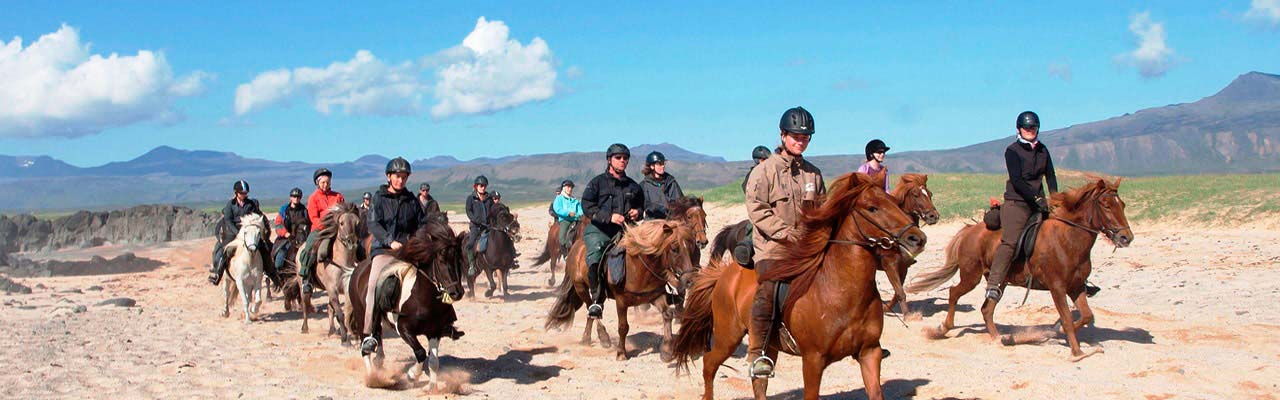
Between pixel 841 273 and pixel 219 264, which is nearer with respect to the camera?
pixel 841 273

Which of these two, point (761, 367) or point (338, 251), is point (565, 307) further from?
point (761, 367)

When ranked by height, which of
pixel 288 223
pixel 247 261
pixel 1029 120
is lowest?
pixel 247 261

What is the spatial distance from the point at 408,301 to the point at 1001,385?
5.55 metres

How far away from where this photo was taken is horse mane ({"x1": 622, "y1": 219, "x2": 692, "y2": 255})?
11.3m

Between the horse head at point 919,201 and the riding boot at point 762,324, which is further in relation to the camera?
the horse head at point 919,201

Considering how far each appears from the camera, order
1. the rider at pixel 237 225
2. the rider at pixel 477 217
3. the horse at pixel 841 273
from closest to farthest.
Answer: the horse at pixel 841 273
the rider at pixel 237 225
the rider at pixel 477 217

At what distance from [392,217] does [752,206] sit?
4.65 meters

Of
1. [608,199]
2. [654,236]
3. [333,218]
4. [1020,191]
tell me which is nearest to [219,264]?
[333,218]

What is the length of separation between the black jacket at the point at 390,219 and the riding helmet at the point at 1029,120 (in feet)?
21.6

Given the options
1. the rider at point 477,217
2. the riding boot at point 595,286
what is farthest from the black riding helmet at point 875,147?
the rider at point 477,217

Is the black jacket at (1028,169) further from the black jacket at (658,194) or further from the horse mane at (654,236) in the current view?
the black jacket at (658,194)

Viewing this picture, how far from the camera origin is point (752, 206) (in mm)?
7414

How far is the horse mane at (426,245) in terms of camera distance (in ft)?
33.0

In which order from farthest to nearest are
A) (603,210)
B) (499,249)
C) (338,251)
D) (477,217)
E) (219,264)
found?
(477,217) < (499,249) < (219,264) < (338,251) < (603,210)
